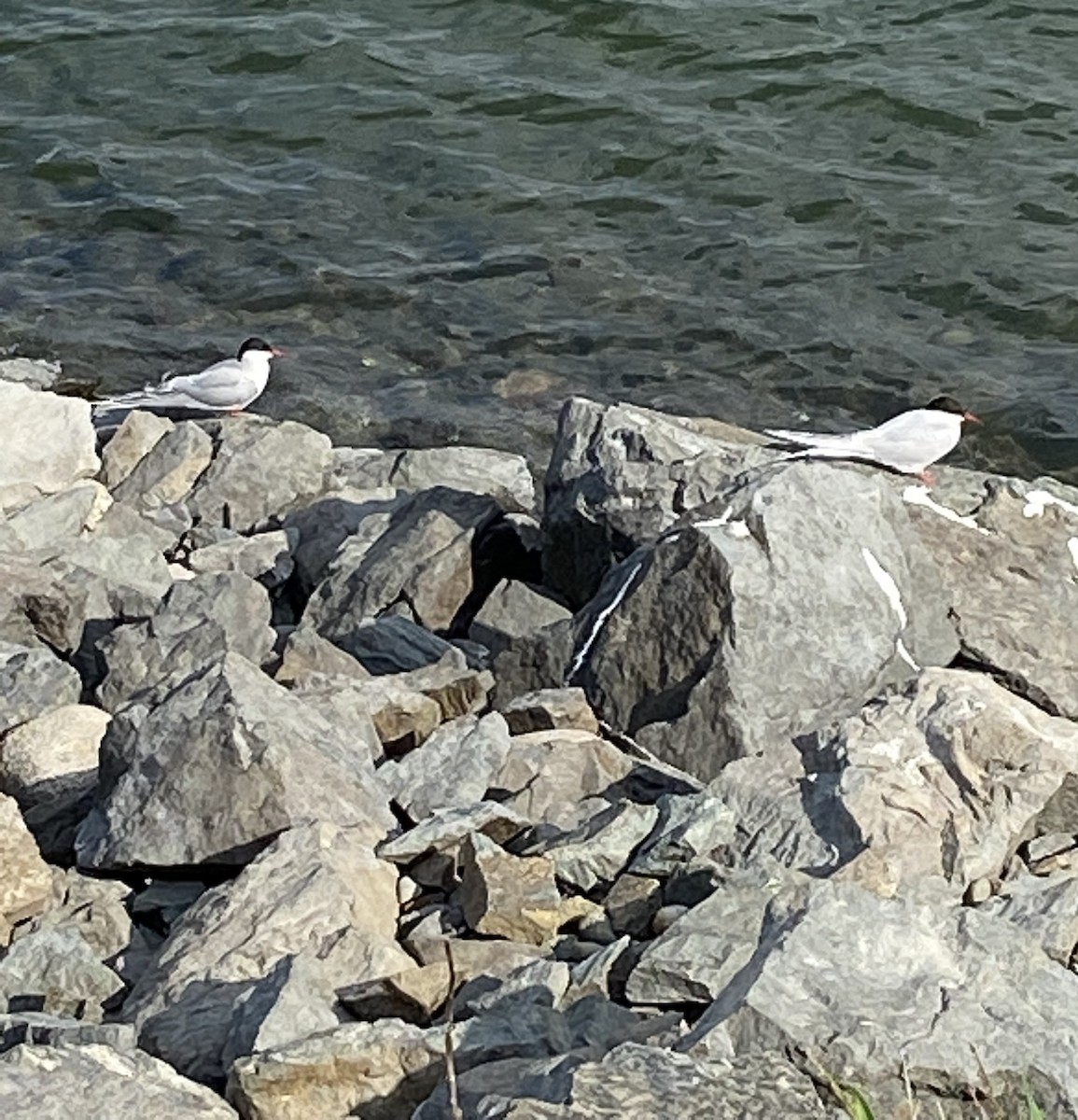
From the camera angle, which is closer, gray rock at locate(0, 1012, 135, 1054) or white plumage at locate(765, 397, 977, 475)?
gray rock at locate(0, 1012, 135, 1054)

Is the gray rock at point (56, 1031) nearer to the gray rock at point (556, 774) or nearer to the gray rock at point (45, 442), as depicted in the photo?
the gray rock at point (556, 774)

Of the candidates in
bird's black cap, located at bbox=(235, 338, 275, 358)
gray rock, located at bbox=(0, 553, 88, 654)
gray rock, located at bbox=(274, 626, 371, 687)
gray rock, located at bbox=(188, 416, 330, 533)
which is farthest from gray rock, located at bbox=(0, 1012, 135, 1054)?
bird's black cap, located at bbox=(235, 338, 275, 358)

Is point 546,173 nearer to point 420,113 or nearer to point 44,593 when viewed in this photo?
point 420,113

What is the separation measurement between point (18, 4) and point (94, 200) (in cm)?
323

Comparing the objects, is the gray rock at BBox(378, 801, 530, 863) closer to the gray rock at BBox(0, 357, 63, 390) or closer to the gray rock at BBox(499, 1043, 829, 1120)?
the gray rock at BBox(499, 1043, 829, 1120)

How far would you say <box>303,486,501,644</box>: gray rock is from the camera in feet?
21.3

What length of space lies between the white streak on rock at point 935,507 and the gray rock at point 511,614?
1092 millimetres

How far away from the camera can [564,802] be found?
16.7 ft

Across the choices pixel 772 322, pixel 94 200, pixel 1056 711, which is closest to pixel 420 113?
pixel 94 200

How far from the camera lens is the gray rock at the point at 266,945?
3891 millimetres

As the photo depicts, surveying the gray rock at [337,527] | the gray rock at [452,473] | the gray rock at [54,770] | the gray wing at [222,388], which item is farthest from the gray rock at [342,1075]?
the gray wing at [222,388]

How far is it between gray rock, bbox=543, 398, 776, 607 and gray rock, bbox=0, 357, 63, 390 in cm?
458

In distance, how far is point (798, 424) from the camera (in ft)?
32.2

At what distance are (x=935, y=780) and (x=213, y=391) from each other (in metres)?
5.26
